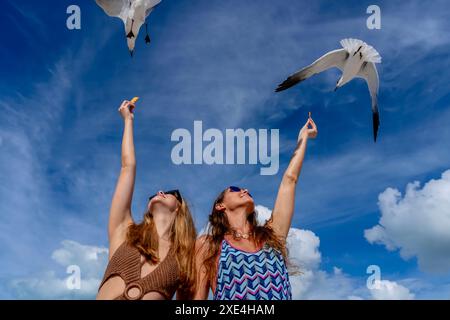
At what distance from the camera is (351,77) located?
8.70 meters

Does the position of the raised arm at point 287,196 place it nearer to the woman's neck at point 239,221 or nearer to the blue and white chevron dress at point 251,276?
the woman's neck at point 239,221

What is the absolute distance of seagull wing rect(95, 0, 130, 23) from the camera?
9148mm

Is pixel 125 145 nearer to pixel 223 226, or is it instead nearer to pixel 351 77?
pixel 223 226

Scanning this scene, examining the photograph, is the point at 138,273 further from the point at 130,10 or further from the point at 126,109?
the point at 130,10

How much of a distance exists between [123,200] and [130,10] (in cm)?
578

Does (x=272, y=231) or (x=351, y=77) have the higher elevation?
(x=351, y=77)

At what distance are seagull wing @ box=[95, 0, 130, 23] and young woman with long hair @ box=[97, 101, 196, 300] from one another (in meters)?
5.02

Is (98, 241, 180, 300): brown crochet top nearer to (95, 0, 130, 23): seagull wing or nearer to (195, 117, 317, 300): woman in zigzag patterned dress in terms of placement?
(195, 117, 317, 300): woman in zigzag patterned dress

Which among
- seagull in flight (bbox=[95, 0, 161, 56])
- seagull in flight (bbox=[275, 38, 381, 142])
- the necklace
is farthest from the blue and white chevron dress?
seagull in flight (bbox=[95, 0, 161, 56])

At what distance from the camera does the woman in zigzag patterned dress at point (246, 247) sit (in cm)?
403
